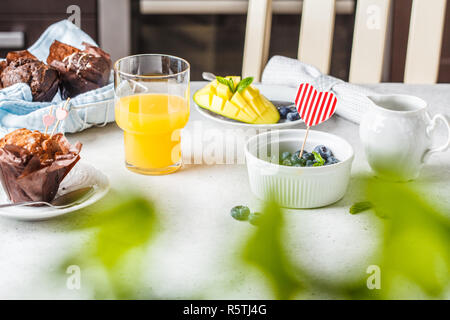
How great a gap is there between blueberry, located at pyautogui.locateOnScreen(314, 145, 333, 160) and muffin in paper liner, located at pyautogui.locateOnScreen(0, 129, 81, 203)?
1.44ft

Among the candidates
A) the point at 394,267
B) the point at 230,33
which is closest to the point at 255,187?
the point at 394,267

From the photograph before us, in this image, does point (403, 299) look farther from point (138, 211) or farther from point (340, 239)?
point (138, 211)

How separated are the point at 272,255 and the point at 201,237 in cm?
12

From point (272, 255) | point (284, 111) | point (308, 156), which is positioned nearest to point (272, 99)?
point (284, 111)

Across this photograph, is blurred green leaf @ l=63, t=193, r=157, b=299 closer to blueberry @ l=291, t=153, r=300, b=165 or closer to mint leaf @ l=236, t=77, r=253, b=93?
blueberry @ l=291, t=153, r=300, b=165

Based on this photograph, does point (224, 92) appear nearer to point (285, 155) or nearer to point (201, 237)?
point (285, 155)

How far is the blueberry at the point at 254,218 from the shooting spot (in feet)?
3.37

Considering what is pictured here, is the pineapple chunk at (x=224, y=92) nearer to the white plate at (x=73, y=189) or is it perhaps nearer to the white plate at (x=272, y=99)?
the white plate at (x=272, y=99)

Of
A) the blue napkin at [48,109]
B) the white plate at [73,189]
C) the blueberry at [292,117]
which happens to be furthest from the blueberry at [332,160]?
the blue napkin at [48,109]

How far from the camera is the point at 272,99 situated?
60.2 inches

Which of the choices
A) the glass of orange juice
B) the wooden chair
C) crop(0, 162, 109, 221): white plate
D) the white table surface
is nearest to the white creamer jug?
the white table surface

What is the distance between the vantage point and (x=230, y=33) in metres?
3.15

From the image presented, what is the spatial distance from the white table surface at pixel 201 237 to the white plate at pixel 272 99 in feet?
0.45
